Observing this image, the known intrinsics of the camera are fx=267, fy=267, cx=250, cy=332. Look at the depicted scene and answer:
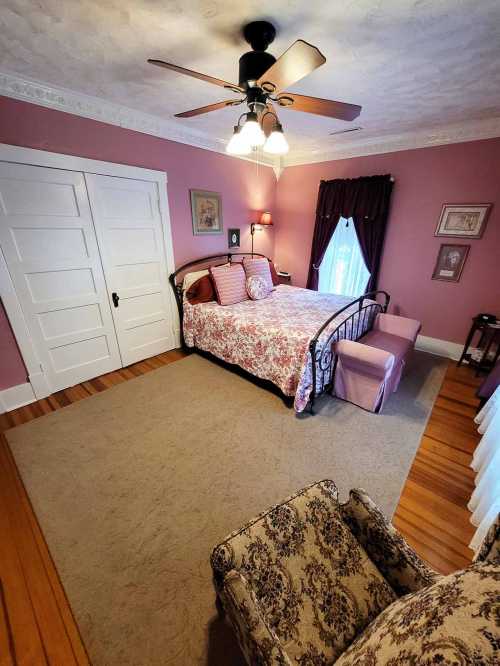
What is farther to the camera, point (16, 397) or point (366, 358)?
point (16, 397)

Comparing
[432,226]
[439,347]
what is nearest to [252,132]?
[432,226]

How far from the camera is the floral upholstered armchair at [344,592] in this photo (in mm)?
541

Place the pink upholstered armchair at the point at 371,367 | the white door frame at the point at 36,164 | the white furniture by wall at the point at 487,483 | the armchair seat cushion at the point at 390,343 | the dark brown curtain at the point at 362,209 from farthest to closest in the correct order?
1. the dark brown curtain at the point at 362,209
2. the armchair seat cushion at the point at 390,343
3. the pink upholstered armchair at the point at 371,367
4. the white door frame at the point at 36,164
5. the white furniture by wall at the point at 487,483

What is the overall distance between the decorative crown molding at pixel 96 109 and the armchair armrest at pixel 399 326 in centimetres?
303

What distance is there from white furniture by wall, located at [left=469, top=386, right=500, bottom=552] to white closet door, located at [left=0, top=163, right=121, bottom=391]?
3340 mm

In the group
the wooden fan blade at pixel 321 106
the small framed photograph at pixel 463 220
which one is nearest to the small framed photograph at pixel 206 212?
the wooden fan blade at pixel 321 106

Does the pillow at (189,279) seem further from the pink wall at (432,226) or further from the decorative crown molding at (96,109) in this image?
the pink wall at (432,226)

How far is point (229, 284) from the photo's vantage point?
3252mm

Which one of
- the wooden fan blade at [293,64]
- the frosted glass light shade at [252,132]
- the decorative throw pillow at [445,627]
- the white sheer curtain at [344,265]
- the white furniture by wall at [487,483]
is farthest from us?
the white sheer curtain at [344,265]

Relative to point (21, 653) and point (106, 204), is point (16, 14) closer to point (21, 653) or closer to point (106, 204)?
point (106, 204)

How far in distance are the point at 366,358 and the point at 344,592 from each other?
5.31 feet

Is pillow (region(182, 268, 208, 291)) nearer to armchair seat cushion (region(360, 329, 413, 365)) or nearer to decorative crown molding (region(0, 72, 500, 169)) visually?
decorative crown molding (region(0, 72, 500, 169))

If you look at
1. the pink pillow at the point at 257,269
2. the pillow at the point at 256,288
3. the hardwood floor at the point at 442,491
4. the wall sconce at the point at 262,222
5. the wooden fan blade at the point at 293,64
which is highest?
the wooden fan blade at the point at 293,64

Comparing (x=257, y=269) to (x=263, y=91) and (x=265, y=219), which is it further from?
(x=263, y=91)
